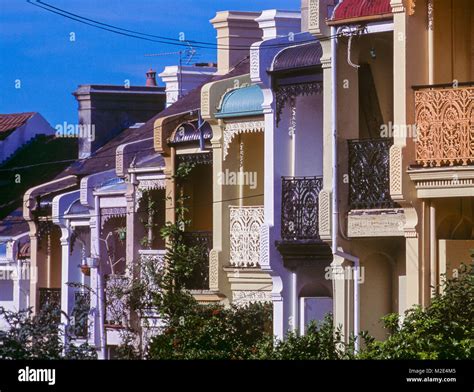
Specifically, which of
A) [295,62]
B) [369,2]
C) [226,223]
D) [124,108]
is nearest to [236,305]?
[226,223]

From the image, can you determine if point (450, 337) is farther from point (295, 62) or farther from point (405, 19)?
point (295, 62)

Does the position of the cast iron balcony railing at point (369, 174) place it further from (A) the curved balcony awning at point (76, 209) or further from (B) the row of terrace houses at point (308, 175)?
(A) the curved balcony awning at point (76, 209)

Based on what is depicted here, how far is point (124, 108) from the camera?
28859mm

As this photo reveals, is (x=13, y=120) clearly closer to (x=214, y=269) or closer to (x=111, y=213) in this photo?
(x=111, y=213)

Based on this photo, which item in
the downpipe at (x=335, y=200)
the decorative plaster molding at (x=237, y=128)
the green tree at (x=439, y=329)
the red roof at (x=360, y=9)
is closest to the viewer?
the green tree at (x=439, y=329)

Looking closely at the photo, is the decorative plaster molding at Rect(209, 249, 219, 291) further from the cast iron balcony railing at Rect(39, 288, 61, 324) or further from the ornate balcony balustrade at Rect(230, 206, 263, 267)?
the cast iron balcony railing at Rect(39, 288, 61, 324)

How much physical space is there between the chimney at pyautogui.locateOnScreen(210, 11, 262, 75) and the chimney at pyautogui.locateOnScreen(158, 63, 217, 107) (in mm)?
2364

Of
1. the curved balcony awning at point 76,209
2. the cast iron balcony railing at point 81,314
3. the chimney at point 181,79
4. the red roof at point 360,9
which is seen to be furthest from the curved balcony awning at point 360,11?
the chimney at point 181,79

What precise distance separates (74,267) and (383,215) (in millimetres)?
9296

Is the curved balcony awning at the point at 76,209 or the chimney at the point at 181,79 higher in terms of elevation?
the chimney at the point at 181,79

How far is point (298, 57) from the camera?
20484 mm

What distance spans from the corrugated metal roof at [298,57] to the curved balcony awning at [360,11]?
3.07 ft

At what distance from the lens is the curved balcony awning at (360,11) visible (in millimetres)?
18625

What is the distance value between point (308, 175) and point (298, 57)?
52.5 inches
